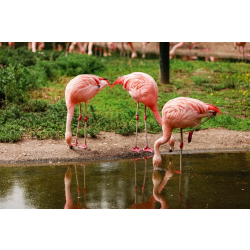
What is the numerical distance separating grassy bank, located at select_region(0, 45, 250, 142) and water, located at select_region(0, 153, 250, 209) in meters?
1.62

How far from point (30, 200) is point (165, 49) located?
7179mm

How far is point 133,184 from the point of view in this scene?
632 centimetres

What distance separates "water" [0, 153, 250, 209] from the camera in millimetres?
5555

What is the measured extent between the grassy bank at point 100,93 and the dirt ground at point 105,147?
235mm

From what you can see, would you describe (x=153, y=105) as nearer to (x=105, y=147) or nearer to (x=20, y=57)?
(x=105, y=147)

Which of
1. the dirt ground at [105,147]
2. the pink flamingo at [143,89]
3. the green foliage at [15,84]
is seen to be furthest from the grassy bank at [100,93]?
the pink flamingo at [143,89]

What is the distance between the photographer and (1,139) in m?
8.31

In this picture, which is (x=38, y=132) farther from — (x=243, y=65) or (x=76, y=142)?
(x=243, y=65)

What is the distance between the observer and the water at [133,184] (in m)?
5.55

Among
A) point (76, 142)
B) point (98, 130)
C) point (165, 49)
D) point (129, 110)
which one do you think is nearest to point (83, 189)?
point (76, 142)

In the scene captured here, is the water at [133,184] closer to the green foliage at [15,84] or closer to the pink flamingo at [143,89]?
the pink flamingo at [143,89]

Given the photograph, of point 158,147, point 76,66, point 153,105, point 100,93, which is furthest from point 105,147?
point 76,66

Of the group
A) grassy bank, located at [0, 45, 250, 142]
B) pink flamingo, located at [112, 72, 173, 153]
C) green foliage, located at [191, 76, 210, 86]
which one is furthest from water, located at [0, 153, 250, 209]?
green foliage, located at [191, 76, 210, 86]

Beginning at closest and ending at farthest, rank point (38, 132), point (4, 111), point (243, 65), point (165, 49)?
1. point (38, 132)
2. point (4, 111)
3. point (165, 49)
4. point (243, 65)
